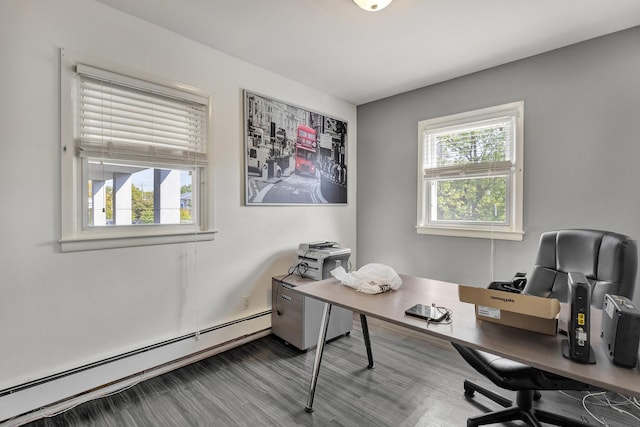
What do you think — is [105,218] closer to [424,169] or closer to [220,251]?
[220,251]

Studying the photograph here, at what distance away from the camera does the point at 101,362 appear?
1.94 metres

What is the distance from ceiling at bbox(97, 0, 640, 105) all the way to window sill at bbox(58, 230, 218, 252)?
1527 millimetres

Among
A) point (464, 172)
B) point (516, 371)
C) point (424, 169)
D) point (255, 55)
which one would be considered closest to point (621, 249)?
point (516, 371)

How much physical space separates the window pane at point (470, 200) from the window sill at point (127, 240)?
229 cm

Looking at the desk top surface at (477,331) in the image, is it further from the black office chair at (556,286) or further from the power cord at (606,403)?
the power cord at (606,403)

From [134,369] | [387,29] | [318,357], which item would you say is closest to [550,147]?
[387,29]

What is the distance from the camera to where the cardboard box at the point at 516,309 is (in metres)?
1.13

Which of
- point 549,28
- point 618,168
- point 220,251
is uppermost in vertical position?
point 549,28

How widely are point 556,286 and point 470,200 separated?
4.07 feet

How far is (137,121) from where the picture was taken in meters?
2.14

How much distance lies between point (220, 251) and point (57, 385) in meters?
1.27

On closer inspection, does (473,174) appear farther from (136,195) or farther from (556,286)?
(136,195)

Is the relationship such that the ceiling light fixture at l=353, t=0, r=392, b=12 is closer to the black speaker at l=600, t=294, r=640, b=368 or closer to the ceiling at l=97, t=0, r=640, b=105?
the ceiling at l=97, t=0, r=640, b=105

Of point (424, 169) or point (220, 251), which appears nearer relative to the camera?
point (220, 251)
